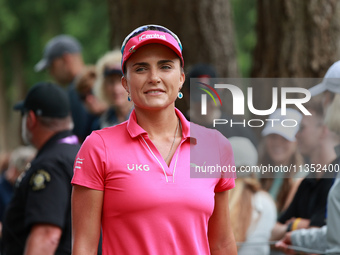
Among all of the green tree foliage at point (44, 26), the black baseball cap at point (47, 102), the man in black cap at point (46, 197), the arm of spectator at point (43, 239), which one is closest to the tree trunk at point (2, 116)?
the green tree foliage at point (44, 26)

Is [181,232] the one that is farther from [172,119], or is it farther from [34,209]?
[34,209]

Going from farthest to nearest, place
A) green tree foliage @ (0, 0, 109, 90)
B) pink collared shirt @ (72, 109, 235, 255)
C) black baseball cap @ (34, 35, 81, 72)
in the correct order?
Result: 1. green tree foliage @ (0, 0, 109, 90)
2. black baseball cap @ (34, 35, 81, 72)
3. pink collared shirt @ (72, 109, 235, 255)

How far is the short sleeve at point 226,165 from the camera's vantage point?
3314mm

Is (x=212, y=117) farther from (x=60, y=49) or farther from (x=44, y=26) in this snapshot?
(x=44, y=26)

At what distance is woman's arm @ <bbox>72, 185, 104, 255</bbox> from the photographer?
10.3 ft

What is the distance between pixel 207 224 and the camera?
3301 mm

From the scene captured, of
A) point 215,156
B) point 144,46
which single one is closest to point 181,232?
point 215,156

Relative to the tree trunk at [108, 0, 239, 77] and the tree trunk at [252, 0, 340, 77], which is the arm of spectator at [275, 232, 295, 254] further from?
the tree trunk at [108, 0, 239, 77]

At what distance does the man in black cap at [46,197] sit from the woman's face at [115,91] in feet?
6.06

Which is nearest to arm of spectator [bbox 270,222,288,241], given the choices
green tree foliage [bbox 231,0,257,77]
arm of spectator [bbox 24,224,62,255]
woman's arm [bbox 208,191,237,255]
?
woman's arm [bbox 208,191,237,255]

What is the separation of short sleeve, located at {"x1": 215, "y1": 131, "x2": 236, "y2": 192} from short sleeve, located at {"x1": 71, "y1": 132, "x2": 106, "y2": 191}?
1.78 feet

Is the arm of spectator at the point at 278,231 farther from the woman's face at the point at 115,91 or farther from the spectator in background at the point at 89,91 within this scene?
the spectator in background at the point at 89,91

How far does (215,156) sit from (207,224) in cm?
30

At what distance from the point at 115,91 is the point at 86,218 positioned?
12.2 ft
